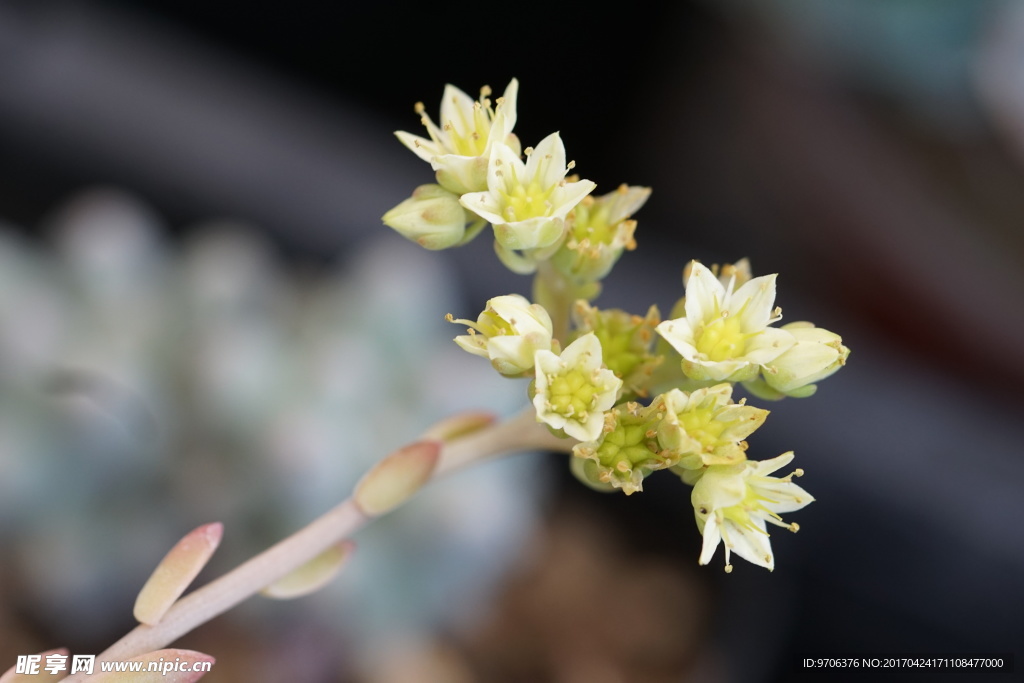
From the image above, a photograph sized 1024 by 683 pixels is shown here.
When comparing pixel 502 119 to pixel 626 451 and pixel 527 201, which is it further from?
pixel 626 451

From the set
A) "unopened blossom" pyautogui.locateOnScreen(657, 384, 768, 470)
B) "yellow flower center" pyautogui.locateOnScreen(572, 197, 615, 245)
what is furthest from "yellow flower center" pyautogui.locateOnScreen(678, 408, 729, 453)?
"yellow flower center" pyautogui.locateOnScreen(572, 197, 615, 245)

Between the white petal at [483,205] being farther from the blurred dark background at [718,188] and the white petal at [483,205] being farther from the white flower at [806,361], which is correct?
the blurred dark background at [718,188]

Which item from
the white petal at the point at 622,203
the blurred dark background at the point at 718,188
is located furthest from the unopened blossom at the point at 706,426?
the blurred dark background at the point at 718,188

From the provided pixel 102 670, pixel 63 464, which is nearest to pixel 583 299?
pixel 102 670

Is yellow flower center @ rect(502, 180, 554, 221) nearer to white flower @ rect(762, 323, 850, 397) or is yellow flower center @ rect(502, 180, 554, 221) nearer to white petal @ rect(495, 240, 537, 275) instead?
white petal @ rect(495, 240, 537, 275)

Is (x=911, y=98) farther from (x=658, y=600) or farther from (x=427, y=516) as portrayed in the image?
(x=427, y=516)

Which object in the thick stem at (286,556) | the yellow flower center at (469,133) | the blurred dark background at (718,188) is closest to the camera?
the thick stem at (286,556)
